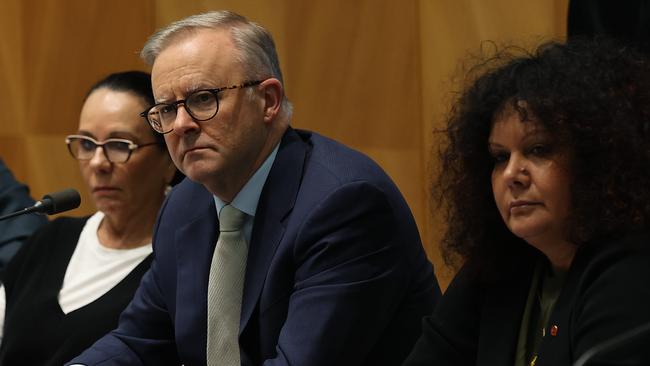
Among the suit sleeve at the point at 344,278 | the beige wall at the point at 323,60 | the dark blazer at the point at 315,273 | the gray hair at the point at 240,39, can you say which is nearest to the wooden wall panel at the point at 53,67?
the beige wall at the point at 323,60

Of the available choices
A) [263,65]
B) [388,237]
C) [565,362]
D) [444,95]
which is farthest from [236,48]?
[444,95]

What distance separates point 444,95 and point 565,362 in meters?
1.97

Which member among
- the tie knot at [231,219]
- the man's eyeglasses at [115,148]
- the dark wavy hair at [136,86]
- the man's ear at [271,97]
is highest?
the man's ear at [271,97]

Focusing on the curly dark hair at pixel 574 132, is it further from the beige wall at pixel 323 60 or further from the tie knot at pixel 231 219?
the beige wall at pixel 323 60

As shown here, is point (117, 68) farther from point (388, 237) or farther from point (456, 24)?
point (388, 237)

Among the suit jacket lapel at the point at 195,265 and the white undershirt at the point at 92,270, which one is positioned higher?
the suit jacket lapel at the point at 195,265

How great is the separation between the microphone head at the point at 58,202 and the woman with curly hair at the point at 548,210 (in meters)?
0.88

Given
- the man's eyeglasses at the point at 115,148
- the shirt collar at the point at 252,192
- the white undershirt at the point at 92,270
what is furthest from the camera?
the man's eyeglasses at the point at 115,148

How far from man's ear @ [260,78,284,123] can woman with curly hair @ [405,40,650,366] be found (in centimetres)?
51

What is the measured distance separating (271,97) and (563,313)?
93 cm

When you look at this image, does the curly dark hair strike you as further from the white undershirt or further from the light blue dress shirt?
the white undershirt

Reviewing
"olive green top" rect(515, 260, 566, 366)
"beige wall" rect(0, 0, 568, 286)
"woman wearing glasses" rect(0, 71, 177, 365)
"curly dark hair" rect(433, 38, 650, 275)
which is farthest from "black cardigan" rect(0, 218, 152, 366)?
"olive green top" rect(515, 260, 566, 366)

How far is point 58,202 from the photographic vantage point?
2.47 metres

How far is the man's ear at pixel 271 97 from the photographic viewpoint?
250 cm
